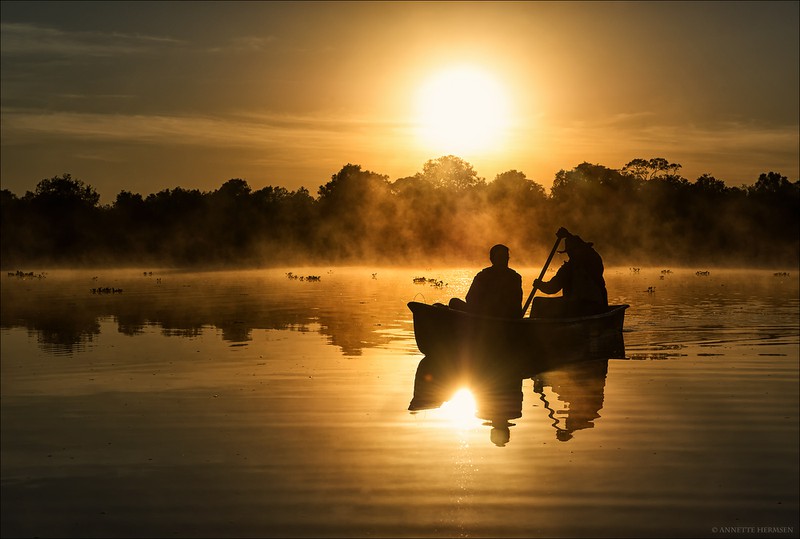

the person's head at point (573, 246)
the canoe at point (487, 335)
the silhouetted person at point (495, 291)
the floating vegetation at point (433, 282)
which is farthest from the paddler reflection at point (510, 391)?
the floating vegetation at point (433, 282)

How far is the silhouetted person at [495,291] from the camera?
18625 mm

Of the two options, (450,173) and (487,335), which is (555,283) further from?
(450,173)

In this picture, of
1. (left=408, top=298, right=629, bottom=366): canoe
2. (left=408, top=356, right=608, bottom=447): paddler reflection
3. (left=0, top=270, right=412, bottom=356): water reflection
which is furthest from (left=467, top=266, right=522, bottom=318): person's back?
(left=0, top=270, right=412, bottom=356): water reflection

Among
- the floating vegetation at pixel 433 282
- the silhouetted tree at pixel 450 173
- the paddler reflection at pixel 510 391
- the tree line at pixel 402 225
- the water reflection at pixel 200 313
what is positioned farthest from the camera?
the silhouetted tree at pixel 450 173

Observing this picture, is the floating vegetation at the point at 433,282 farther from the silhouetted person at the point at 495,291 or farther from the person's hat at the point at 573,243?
the silhouetted person at the point at 495,291

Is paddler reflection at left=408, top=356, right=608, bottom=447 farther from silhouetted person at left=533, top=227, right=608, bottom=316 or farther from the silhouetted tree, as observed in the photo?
the silhouetted tree

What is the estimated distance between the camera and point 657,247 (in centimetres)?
9800

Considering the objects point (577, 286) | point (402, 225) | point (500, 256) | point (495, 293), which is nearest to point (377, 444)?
point (495, 293)

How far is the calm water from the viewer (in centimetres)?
840

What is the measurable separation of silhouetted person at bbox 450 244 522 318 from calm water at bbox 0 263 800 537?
173 centimetres

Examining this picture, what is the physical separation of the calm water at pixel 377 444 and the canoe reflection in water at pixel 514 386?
0.09 meters

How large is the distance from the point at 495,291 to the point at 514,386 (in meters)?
2.94

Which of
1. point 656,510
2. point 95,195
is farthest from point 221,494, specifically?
point 95,195

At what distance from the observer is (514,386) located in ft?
52.7
